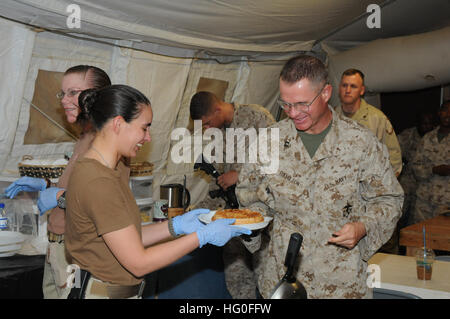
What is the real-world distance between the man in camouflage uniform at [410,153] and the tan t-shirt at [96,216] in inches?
197

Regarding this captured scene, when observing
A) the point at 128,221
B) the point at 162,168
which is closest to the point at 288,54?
the point at 162,168

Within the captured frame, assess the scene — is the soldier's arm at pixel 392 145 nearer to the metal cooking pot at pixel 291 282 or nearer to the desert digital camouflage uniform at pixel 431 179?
the desert digital camouflage uniform at pixel 431 179

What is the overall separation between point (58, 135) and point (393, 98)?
17.3 ft

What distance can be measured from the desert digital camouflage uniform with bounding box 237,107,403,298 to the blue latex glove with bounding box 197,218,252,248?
350 mm

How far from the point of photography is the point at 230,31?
12.1ft

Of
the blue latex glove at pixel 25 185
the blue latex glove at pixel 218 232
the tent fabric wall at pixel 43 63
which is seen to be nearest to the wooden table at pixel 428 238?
the blue latex glove at pixel 218 232

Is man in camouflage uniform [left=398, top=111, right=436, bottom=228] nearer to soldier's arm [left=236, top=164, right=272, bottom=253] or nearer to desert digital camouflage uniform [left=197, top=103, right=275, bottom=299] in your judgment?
desert digital camouflage uniform [left=197, top=103, right=275, bottom=299]

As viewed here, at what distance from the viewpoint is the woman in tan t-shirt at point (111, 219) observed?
1.49 meters

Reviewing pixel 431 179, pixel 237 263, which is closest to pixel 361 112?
pixel 431 179

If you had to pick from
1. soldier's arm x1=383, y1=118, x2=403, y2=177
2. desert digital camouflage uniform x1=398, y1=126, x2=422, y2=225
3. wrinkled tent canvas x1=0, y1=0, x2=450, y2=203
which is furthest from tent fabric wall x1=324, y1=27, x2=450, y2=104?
desert digital camouflage uniform x1=398, y1=126, x2=422, y2=225

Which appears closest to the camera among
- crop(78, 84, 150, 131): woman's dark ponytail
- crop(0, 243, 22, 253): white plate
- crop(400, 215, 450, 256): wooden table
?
crop(78, 84, 150, 131): woman's dark ponytail

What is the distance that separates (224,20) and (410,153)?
4111 mm

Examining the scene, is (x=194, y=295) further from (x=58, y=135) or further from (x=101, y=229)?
(x=101, y=229)

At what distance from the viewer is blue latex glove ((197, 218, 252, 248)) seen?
1673 millimetres
